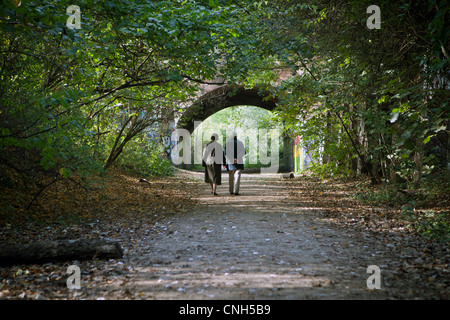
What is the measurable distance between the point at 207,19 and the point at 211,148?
5.12 meters

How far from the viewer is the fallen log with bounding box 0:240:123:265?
194 inches

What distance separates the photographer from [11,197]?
26.6ft

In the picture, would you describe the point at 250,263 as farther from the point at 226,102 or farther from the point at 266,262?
the point at 226,102

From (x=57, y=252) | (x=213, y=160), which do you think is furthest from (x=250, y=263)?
(x=213, y=160)

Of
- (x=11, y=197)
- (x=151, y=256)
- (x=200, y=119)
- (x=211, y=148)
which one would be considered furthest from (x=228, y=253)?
(x=200, y=119)

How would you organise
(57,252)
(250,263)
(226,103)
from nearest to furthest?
(250,263) < (57,252) < (226,103)

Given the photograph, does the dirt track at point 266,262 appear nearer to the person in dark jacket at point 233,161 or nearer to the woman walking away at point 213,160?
the woman walking away at point 213,160

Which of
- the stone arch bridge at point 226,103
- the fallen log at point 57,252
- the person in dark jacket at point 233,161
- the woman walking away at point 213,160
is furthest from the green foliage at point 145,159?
the fallen log at point 57,252

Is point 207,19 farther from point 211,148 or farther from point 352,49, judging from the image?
point 211,148

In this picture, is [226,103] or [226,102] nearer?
[226,102]

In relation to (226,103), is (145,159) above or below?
below

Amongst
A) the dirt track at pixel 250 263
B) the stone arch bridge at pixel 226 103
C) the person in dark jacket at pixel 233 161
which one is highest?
the stone arch bridge at pixel 226 103

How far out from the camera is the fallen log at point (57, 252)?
4.93 metres

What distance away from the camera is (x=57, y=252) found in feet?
16.5
